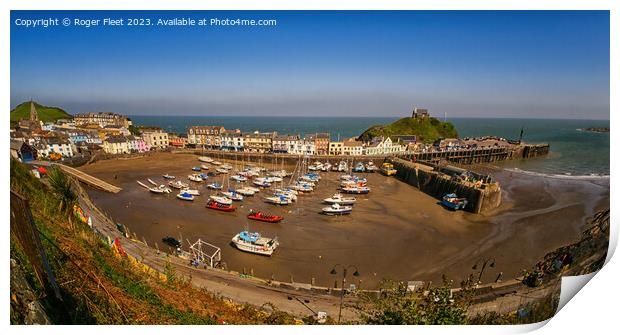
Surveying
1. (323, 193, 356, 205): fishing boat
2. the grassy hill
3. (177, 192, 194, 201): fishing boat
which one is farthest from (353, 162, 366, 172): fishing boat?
the grassy hill

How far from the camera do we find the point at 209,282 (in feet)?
24.3

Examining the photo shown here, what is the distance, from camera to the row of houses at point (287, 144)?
104 feet

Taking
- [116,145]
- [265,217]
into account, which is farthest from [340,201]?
[116,145]

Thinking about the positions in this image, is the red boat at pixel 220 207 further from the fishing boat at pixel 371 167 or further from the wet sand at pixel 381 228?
the fishing boat at pixel 371 167

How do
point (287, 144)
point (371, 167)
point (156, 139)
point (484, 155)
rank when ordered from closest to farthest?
point (371, 167), point (156, 139), point (287, 144), point (484, 155)

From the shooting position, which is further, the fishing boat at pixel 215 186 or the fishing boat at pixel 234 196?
the fishing boat at pixel 215 186

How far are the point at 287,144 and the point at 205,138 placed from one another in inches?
404

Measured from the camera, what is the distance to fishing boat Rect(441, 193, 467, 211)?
623 inches

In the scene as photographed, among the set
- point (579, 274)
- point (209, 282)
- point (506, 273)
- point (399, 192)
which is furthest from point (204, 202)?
point (579, 274)

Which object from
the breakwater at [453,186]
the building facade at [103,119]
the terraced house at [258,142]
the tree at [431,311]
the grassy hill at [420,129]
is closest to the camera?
the tree at [431,311]

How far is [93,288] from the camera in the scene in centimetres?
395

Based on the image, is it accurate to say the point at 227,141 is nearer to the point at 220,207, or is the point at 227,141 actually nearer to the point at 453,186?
the point at 220,207

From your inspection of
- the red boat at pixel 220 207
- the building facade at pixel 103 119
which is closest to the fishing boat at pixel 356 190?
the red boat at pixel 220 207

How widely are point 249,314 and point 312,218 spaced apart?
9036mm
